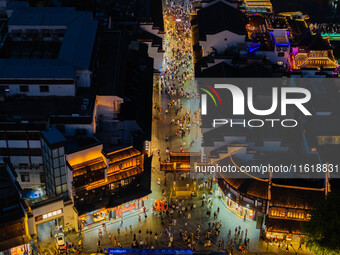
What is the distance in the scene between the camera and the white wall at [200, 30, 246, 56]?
11819 centimetres

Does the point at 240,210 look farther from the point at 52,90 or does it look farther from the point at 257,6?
the point at 257,6

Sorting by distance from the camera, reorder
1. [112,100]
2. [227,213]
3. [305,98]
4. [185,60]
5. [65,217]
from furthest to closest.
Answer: [185,60], [305,98], [112,100], [227,213], [65,217]

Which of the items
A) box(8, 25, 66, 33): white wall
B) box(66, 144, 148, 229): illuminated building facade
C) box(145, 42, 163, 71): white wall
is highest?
box(8, 25, 66, 33): white wall

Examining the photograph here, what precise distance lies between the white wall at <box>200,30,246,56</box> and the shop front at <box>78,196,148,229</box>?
4120 cm

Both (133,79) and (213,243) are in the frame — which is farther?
(133,79)

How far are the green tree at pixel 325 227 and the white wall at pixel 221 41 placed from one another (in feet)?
156

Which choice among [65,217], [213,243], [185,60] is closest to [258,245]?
[213,243]

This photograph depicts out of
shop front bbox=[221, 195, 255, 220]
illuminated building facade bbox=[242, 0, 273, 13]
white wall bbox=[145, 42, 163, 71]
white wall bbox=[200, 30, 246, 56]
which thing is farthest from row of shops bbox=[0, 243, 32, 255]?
illuminated building facade bbox=[242, 0, 273, 13]

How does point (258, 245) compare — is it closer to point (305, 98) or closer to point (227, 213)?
point (227, 213)

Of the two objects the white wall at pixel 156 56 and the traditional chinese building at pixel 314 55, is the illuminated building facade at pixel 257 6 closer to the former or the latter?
the traditional chinese building at pixel 314 55

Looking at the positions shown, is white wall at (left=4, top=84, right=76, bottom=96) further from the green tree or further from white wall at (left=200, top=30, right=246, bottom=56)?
the green tree

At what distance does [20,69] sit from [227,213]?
38439 mm

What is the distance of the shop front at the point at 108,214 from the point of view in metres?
86.2

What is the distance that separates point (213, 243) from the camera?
85.2 metres
